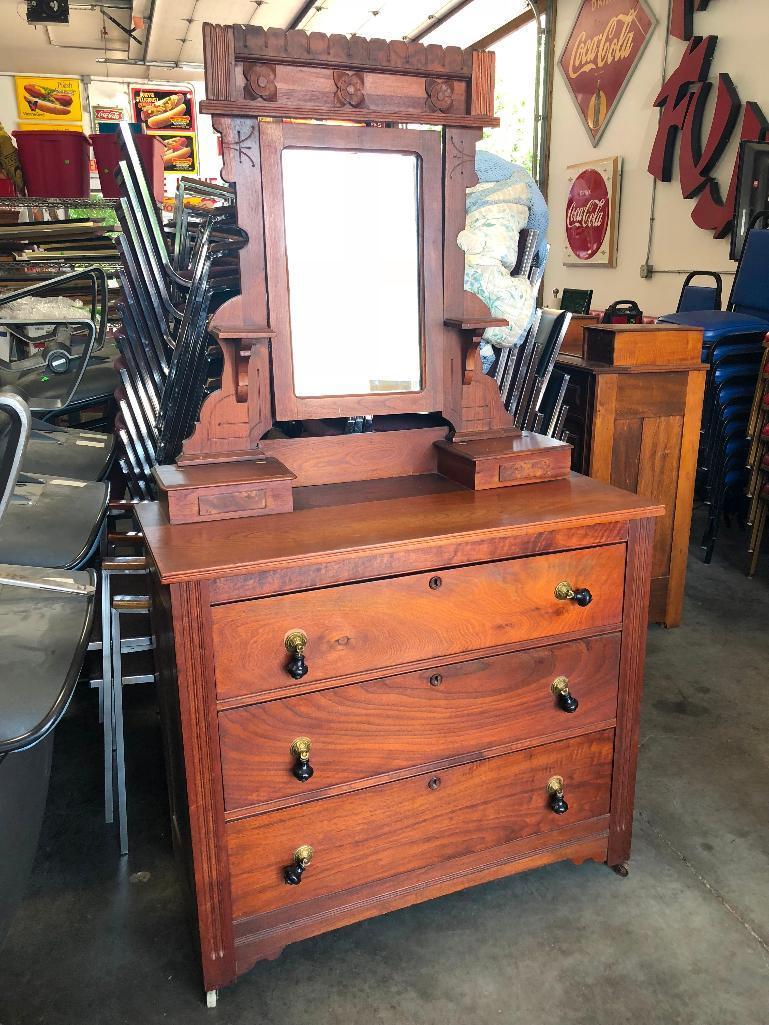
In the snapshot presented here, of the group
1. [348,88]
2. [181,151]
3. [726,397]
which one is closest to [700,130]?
[726,397]

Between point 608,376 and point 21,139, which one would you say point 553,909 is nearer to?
point 608,376

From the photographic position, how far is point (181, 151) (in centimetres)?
1087

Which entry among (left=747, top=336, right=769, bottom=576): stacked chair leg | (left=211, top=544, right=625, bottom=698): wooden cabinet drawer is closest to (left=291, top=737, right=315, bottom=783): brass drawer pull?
(left=211, top=544, right=625, bottom=698): wooden cabinet drawer

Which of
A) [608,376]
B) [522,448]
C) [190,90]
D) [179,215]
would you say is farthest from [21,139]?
[190,90]

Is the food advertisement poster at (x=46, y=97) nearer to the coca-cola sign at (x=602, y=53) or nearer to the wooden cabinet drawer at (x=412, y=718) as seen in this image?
the coca-cola sign at (x=602, y=53)

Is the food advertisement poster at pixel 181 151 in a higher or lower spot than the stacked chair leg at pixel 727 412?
higher

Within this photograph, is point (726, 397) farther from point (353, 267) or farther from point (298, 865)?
point (298, 865)

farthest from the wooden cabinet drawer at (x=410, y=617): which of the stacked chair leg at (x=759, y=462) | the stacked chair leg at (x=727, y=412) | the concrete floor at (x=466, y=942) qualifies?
the stacked chair leg at (x=727, y=412)

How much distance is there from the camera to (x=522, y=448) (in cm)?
171

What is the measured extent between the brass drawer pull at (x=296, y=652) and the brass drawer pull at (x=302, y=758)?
0.44 ft

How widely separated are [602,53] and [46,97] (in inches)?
306

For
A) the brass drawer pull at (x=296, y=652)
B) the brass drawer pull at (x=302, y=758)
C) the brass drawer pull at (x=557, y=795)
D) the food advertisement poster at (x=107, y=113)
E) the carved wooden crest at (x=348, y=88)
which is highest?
the food advertisement poster at (x=107, y=113)

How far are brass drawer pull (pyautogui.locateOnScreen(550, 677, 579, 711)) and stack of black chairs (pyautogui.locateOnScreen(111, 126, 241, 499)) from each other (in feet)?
3.95

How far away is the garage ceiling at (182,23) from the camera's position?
7766 mm
